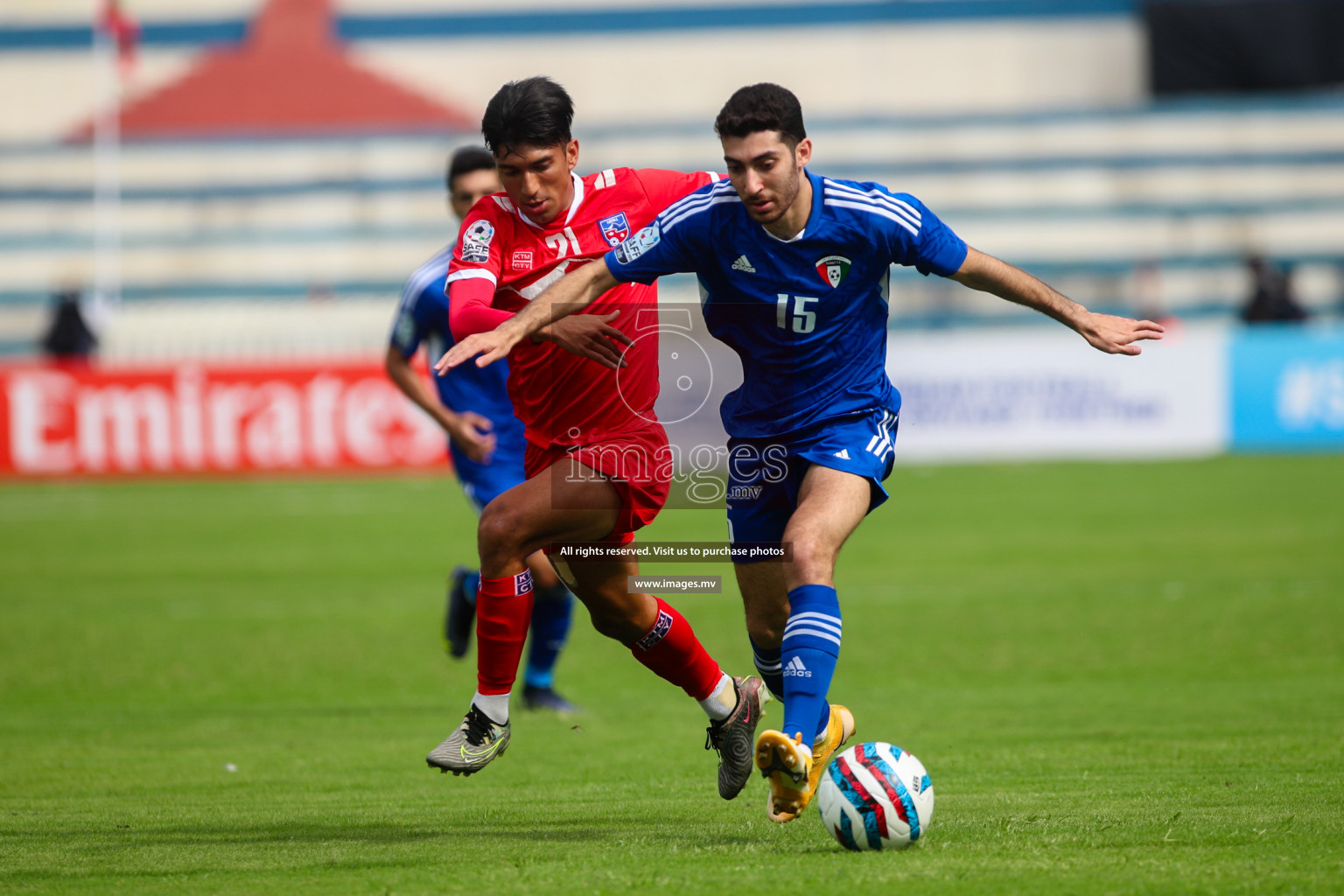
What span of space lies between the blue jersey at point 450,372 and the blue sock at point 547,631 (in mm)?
693

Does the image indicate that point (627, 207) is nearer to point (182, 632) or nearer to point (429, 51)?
point (182, 632)

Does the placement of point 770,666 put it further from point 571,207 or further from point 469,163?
point 469,163

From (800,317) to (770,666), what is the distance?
1385 mm

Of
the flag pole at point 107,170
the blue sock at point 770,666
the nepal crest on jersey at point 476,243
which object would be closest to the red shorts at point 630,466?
the blue sock at point 770,666

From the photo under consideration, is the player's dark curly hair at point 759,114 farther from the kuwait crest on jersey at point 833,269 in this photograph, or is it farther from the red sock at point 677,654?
the red sock at point 677,654

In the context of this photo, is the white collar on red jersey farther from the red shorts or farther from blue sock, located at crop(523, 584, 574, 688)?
blue sock, located at crop(523, 584, 574, 688)

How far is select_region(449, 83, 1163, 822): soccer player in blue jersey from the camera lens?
475 cm

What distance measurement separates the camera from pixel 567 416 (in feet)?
18.4

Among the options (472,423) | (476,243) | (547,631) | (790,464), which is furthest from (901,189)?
(790,464)

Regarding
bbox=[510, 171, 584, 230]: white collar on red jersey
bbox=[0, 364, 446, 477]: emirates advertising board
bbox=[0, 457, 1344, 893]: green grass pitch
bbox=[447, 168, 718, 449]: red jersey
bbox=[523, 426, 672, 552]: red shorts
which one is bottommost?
bbox=[0, 364, 446, 477]: emirates advertising board

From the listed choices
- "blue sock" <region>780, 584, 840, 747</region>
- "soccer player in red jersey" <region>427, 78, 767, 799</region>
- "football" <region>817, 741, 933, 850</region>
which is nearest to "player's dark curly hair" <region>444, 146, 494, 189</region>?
"soccer player in red jersey" <region>427, 78, 767, 799</region>

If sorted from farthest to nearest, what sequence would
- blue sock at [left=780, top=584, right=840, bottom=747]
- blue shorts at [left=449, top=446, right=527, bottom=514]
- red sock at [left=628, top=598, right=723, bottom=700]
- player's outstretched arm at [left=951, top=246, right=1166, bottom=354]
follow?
blue shorts at [left=449, top=446, right=527, bottom=514] → red sock at [left=628, top=598, right=723, bottom=700] → player's outstretched arm at [left=951, top=246, right=1166, bottom=354] → blue sock at [left=780, top=584, right=840, bottom=747]

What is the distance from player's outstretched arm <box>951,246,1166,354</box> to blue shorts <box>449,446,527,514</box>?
11.0ft

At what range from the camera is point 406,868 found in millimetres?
4277
